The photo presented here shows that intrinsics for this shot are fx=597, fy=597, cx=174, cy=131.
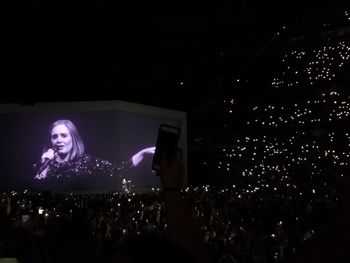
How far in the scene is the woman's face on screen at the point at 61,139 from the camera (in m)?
18.3

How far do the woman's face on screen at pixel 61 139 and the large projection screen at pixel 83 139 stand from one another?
0.63ft

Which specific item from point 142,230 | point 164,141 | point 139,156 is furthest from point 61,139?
point 142,230

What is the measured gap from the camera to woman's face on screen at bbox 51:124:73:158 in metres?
18.3

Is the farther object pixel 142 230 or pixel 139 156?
pixel 139 156

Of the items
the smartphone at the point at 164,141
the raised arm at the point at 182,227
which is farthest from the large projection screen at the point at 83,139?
the raised arm at the point at 182,227

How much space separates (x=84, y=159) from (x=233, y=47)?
Result: 848 cm

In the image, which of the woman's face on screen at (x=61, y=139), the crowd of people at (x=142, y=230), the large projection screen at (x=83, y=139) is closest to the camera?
the crowd of people at (x=142, y=230)

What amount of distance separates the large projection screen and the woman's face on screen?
0.19 metres

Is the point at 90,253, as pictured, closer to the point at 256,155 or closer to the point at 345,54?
the point at 345,54

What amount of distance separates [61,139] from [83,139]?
709mm

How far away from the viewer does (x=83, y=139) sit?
62.3ft

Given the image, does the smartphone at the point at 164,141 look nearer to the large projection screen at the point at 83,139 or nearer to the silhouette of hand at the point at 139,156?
the large projection screen at the point at 83,139

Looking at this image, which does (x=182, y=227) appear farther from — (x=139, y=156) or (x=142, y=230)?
(x=139, y=156)

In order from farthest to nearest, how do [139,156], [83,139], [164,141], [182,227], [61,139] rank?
[139,156] < [83,139] < [61,139] < [164,141] < [182,227]
